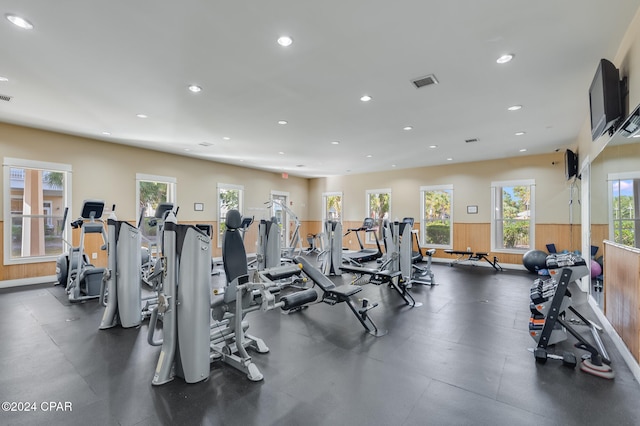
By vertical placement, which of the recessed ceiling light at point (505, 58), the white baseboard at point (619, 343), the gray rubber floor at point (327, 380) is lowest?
the gray rubber floor at point (327, 380)

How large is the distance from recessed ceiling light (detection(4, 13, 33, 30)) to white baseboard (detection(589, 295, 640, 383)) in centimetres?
592

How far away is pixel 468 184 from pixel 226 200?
7373mm

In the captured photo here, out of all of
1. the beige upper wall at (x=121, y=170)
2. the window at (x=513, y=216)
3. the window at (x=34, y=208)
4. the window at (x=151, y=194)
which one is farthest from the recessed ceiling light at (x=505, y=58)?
the beige upper wall at (x=121, y=170)

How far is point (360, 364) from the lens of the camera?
9.07 ft

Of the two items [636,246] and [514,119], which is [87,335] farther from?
[514,119]

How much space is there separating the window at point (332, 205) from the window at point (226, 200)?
3477 mm

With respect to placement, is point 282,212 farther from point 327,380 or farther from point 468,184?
point 327,380

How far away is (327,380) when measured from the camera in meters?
2.49

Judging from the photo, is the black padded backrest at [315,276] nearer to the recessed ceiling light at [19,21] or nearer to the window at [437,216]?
the recessed ceiling light at [19,21]

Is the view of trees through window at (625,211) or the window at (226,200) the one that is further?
the window at (226,200)

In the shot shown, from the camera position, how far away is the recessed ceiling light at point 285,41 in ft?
9.13

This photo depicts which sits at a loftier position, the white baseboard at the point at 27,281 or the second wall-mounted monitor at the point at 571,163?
the second wall-mounted monitor at the point at 571,163

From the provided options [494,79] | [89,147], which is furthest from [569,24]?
[89,147]

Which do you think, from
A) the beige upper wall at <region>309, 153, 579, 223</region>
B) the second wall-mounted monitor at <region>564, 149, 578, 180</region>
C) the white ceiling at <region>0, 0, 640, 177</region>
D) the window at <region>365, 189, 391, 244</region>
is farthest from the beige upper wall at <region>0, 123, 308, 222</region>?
the second wall-mounted monitor at <region>564, 149, 578, 180</region>
